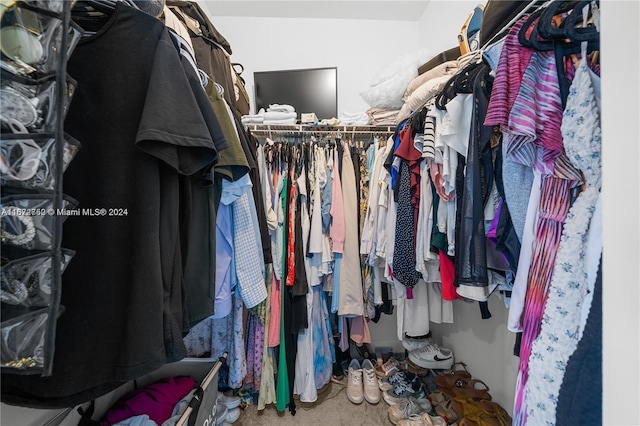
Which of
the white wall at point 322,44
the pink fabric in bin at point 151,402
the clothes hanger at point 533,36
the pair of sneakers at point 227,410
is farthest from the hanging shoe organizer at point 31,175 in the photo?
the white wall at point 322,44

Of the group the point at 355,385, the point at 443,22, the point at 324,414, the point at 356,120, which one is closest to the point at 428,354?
the point at 355,385

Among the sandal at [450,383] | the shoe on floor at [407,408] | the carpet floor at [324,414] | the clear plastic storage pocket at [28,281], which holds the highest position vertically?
the clear plastic storage pocket at [28,281]

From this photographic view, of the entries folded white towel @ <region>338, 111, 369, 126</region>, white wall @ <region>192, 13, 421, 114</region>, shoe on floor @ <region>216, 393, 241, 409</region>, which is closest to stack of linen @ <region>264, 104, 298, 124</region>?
folded white towel @ <region>338, 111, 369, 126</region>

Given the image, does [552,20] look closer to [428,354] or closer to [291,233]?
[291,233]

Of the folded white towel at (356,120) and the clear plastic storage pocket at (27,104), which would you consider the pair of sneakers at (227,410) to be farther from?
the folded white towel at (356,120)

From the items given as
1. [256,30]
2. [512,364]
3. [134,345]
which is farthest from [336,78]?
[512,364]

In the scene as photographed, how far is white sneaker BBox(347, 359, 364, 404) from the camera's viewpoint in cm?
138

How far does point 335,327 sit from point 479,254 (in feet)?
3.72

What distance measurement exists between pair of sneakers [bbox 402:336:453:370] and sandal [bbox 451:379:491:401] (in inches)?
7.0

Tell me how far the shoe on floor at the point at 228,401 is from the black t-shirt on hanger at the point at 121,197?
1104 mm

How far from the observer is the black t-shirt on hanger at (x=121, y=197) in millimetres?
430

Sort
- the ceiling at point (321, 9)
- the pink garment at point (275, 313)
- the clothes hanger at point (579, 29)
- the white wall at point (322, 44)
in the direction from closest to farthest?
the clothes hanger at point (579, 29), the pink garment at point (275, 313), the ceiling at point (321, 9), the white wall at point (322, 44)

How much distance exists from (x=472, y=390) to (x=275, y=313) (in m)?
1.14

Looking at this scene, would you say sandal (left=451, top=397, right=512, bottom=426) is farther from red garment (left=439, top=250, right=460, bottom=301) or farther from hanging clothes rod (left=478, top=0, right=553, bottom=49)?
hanging clothes rod (left=478, top=0, right=553, bottom=49)
